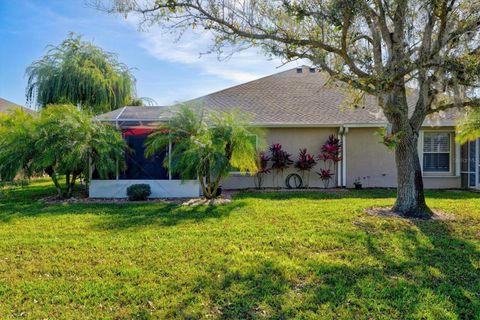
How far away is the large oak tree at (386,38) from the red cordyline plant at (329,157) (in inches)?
191

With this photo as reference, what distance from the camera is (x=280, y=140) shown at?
13.4 metres

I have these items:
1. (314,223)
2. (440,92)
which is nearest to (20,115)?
(314,223)

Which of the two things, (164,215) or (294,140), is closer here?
(164,215)

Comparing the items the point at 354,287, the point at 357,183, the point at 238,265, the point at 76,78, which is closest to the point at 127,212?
the point at 238,265

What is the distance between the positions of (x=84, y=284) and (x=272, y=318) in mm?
2320

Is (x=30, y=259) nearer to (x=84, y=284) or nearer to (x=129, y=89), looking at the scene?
(x=84, y=284)

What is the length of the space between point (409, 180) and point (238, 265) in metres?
5.06

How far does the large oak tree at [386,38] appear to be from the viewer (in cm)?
698

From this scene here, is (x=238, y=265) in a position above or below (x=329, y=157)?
below

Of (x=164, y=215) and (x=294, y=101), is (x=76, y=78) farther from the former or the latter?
(x=164, y=215)

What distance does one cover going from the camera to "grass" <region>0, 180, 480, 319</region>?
3.62 metres

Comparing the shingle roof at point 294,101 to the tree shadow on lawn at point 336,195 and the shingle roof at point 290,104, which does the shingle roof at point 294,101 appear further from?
the tree shadow on lawn at point 336,195

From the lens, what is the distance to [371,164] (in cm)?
1349

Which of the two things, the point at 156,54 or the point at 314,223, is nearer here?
the point at 314,223
